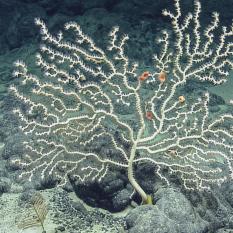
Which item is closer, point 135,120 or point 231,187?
point 231,187

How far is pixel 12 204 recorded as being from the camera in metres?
6.21

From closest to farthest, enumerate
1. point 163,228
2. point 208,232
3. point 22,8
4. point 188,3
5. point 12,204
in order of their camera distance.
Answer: point 163,228
point 208,232
point 12,204
point 188,3
point 22,8

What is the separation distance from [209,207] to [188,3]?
304 inches

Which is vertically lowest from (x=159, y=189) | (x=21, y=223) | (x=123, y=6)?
(x=21, y=223)

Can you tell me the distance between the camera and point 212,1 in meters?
11.6

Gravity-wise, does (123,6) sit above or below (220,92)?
above

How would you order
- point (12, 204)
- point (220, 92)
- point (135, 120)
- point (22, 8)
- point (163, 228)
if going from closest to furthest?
point (163, 228) < point (12, 204) < point (135, 120) < point (220, 92) < point (22, 8)

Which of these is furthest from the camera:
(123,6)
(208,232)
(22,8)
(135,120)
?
(22,8)

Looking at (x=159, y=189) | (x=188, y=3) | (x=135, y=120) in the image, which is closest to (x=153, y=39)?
(x=188, y=3)

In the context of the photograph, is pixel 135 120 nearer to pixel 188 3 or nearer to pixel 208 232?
pixel 208 232

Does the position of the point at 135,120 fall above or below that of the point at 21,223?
above

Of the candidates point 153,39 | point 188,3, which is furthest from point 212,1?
point 153,39

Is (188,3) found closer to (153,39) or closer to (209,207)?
(153,39)

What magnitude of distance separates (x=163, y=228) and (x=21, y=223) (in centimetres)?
229
